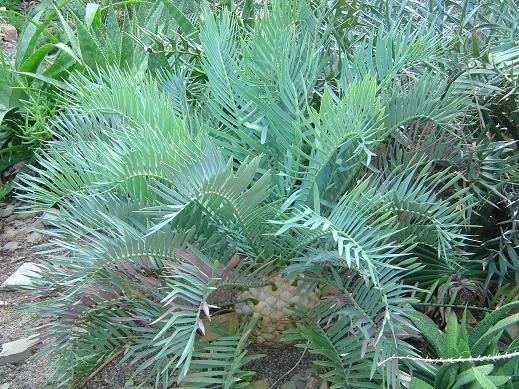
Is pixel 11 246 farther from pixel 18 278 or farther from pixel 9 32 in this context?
pixel 9 32

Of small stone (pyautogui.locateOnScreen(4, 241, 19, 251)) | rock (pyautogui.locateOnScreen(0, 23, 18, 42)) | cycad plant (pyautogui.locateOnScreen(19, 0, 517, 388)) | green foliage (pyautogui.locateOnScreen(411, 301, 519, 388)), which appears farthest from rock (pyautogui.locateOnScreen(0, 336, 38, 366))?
rock (pyautogui.locateOnScreen(0, 23, 18, 42))

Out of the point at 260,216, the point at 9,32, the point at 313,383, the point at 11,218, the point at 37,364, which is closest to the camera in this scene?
the point at 260,216

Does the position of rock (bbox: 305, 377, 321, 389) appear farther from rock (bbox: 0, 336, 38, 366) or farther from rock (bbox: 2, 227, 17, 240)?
rock (bbox: 2, 227, 17, 240)

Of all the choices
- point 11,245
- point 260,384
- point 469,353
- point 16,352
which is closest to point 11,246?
point 11,245

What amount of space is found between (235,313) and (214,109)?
2.04 feet

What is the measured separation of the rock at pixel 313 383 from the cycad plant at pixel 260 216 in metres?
0.05

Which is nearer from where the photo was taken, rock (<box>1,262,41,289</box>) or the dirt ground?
the dirt ground

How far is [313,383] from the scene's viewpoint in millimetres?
1870

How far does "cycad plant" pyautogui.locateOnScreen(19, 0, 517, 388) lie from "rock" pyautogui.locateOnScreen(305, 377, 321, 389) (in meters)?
0.05

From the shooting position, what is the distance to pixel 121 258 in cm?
164

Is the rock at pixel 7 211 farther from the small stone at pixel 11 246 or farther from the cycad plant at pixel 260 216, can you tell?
the cycad plant at pixel 260 216

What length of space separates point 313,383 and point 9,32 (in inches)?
150

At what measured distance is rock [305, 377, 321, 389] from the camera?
1.86 m

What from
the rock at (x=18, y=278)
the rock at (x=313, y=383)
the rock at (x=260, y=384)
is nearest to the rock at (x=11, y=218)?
the rock at (x=18, y=278)
